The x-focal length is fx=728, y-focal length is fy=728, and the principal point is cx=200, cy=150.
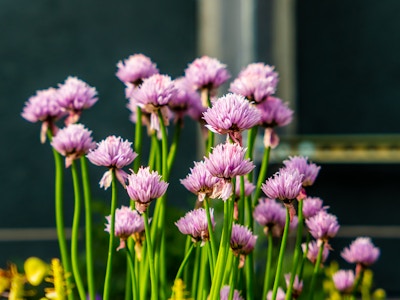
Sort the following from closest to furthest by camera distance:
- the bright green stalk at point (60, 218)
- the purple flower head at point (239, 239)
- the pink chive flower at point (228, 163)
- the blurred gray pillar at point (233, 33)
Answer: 1. the pink chive flower at point (228, 163)
2. the purple flower head at point (239, 239)
3. the bright green stalk at point (60, 218)
4. the blurred gray pillar at point (233, 33)

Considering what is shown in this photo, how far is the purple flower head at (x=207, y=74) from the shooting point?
0.81m

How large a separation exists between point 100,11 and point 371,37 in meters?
1.16

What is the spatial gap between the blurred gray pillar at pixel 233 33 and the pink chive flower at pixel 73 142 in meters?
2.20

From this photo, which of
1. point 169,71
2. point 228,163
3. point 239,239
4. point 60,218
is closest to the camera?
point 228,163

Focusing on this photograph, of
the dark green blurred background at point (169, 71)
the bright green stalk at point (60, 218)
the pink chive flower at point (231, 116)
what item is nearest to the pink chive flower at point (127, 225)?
the bright green stalk at point (60, 218)

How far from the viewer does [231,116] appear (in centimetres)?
59

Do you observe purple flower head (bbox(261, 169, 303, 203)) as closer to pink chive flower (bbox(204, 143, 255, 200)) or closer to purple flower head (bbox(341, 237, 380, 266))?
pink chive flower (bbox(204, 143, 255, 200))

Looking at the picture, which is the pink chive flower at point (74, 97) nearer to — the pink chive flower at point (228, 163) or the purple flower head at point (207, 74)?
the purple flower head at point (207, 74)

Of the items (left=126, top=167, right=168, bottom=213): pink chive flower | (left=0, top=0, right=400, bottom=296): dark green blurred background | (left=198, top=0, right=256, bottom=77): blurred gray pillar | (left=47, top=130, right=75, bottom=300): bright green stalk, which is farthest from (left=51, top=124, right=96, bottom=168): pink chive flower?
(left=0, top=0, right=400, bottom=296): dark green blurred background

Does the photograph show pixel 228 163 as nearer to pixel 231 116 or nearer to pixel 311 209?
pixel 231 116

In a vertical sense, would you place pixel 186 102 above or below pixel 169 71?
below

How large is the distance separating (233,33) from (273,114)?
2203 millimetres

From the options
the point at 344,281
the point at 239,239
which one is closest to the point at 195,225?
the point at 239,239

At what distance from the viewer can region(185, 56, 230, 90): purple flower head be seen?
2.66 ft
